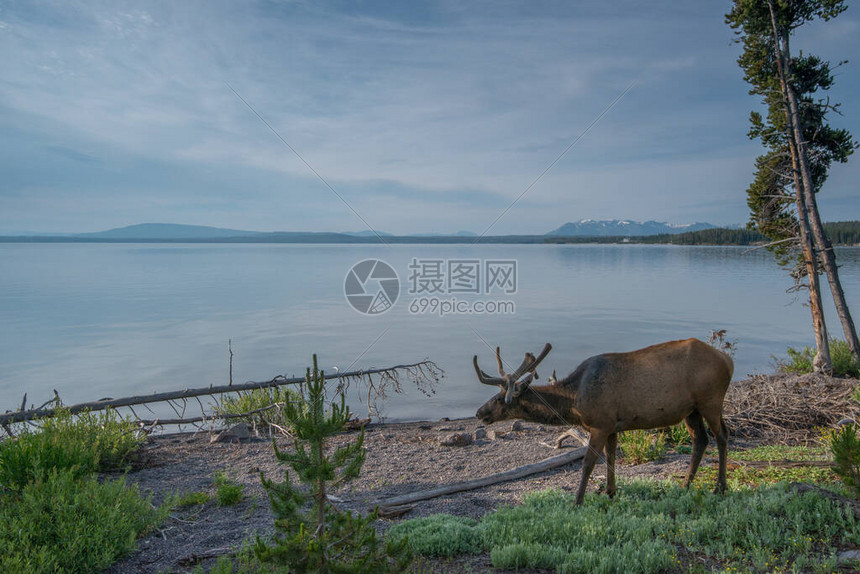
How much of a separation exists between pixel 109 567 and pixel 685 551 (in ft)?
19.3

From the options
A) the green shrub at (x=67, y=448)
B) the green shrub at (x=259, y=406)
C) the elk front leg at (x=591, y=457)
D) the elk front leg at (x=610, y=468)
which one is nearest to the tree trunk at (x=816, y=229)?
the elk front leg at (x=610, y=468)

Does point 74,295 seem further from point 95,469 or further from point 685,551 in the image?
point 685,551

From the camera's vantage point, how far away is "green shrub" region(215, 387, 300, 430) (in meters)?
11.7

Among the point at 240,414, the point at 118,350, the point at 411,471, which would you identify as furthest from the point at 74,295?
the point at 411,471

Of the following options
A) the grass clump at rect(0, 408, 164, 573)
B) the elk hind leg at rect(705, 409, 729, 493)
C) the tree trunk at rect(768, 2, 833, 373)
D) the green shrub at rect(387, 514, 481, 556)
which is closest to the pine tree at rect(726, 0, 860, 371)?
the tree trunk at rect(768, 2, 833, 373)

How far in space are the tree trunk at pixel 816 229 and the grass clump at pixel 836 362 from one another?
27 centimetres

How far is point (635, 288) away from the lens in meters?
44.9

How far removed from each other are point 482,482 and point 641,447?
10.2 feet

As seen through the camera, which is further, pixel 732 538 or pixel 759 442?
pixel 759 442

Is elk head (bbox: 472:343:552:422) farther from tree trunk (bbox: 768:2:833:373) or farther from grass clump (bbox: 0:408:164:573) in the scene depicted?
tree trunk (bbox: 768:2:833:373)

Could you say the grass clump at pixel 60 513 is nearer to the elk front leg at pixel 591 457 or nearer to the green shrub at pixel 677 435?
the elk front leg at pixel 591 457

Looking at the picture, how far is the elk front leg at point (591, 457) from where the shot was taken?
663 centimetres

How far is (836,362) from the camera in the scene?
1546cm

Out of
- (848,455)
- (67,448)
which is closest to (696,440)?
(848,455)
